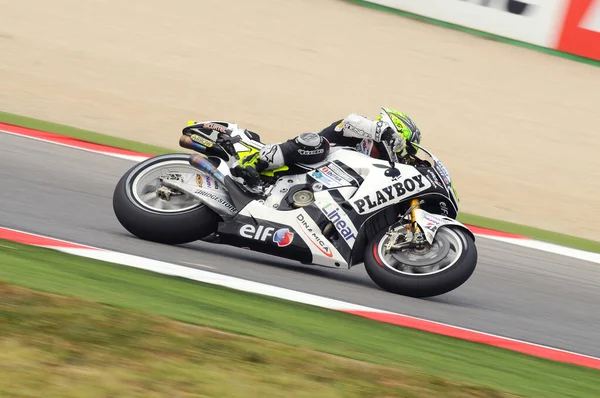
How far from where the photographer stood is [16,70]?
14094 millimetres

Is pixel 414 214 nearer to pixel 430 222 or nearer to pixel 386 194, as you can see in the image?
pixel 430 222

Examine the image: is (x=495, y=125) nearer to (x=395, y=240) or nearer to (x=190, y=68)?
(x=190, y=68)

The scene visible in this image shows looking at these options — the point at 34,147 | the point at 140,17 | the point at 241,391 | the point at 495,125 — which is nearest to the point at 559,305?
the point at 241,391

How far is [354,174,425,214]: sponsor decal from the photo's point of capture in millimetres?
7184

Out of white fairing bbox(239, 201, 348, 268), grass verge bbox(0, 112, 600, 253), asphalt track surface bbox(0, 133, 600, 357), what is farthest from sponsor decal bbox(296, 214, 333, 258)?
grass verge bbox(0, 112, 600, 253)

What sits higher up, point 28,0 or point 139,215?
point 139,215

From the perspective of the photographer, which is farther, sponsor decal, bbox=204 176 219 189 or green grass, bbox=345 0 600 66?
green grass, bbox=345 0 600 66

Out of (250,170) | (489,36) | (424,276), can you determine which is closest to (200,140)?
(250,170)

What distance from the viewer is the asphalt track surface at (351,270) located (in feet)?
22.8

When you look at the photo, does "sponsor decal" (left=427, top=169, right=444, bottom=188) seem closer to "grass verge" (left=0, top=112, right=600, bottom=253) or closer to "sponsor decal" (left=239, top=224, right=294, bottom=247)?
"sponsor decal" (left=239, top=224, right=294, bottom=247)

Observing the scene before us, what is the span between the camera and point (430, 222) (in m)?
7.09

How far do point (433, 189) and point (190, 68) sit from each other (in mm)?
8889

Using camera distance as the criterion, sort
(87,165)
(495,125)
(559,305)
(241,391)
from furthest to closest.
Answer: (495,125)
(87,165)
(559,305)
(241,391)

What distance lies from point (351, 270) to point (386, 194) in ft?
3.67
